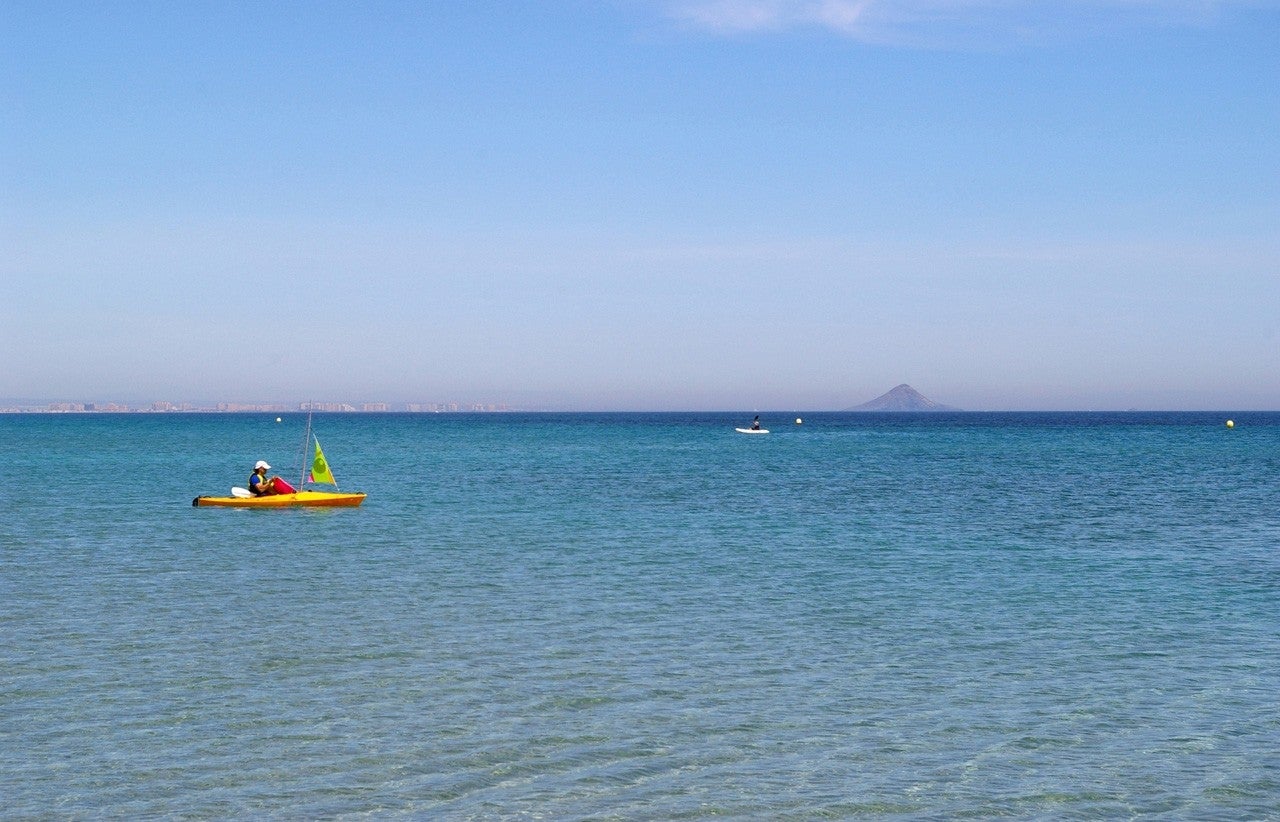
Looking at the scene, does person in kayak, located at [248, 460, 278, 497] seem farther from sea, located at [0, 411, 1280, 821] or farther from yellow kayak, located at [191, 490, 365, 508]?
sea, located at [0, 411, 1280, 821]

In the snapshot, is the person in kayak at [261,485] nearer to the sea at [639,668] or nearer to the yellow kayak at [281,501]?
the yellow kayak at [281,501]

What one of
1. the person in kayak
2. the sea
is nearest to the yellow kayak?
the person in kayak

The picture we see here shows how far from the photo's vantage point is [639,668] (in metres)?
21.9

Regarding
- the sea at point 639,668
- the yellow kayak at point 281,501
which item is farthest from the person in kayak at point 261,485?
the sea at point 639,668

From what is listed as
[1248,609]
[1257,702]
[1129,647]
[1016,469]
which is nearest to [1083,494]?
[1016,469]

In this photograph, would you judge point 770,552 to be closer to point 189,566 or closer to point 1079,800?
point 189,566

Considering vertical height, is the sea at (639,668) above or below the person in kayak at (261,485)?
below

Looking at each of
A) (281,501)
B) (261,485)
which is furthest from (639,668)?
(261,485)

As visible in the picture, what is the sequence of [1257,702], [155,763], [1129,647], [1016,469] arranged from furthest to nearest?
[1016,469] → [1129,647] → [1257,702] → [155,763]

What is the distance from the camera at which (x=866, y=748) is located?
17.2 m

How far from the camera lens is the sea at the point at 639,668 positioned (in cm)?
1539

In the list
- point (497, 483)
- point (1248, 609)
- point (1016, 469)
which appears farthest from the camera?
point (1016, 469)

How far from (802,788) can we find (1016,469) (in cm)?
8311

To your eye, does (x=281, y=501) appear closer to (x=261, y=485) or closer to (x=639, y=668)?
(x=261, y=485)
